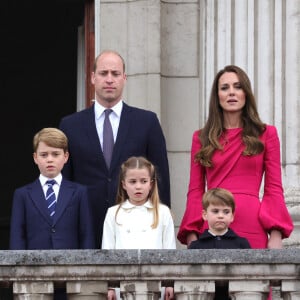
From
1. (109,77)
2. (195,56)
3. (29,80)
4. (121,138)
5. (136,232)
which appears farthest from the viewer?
(29,80)

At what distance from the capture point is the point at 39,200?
11.4 m

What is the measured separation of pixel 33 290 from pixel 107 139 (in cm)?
164

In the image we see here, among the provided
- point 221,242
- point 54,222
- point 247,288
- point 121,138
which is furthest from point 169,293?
point 121,138

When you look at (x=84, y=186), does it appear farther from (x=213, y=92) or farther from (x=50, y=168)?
(x=213, y=92)

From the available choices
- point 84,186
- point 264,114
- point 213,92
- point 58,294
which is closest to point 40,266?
point 58,294

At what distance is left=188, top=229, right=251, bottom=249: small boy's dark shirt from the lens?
35.8 feet

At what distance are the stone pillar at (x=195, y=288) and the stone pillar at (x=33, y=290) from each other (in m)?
0.74

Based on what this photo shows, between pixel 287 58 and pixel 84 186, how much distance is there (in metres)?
3.66

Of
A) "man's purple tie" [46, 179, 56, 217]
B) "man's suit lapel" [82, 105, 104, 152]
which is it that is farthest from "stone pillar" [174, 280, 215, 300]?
"man's suit lapel" [82, 105, 104, 152]

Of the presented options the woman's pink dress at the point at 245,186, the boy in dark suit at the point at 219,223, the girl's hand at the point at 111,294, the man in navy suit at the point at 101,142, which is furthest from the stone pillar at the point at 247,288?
the man in navy suit at the point at 101,142

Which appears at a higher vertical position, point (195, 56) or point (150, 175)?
point (195, 56)

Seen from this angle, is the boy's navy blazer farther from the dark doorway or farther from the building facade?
the dark doorway

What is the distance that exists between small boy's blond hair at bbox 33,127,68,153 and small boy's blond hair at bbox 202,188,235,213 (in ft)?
3.41

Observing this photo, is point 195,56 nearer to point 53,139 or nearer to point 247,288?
point 53,139
